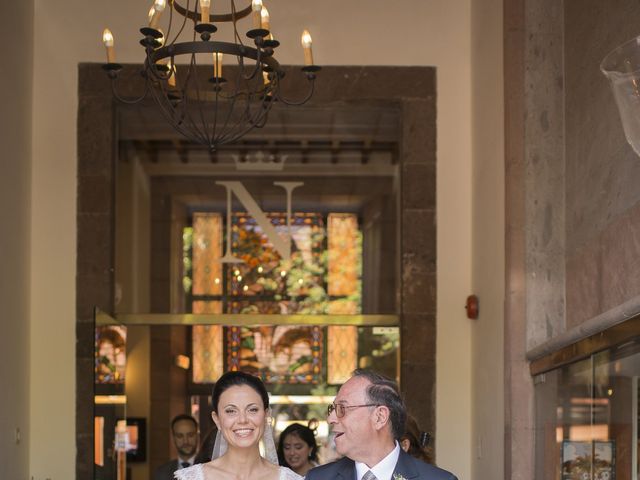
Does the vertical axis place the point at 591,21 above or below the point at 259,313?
above

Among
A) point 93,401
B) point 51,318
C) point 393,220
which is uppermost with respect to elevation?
point 393,220

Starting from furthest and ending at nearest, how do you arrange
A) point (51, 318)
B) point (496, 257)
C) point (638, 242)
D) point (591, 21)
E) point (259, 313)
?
1. point (259, 313)
2. point (51, 318)
3. point (496, 257)
4. point (591, 21)
5. point (638, 242)

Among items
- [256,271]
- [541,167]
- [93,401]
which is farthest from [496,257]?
[93,401]

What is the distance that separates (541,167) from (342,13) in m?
2.40

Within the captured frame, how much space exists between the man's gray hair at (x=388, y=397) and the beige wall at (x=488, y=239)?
3.81 meters

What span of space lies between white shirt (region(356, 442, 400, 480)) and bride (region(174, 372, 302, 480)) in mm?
579

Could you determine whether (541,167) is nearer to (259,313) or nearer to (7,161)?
(259,313)

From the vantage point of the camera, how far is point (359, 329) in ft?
31.9

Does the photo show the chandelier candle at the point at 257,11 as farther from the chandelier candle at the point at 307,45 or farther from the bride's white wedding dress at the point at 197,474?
the bride's white wedding dress at the point at 197,474

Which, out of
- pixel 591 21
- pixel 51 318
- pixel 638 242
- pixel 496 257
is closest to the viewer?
pixel 638 242

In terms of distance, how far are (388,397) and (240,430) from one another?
2.16 ft

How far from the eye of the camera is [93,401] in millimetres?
8914

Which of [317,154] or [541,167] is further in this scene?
[317,154]

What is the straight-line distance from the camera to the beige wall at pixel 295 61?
29.8ft
